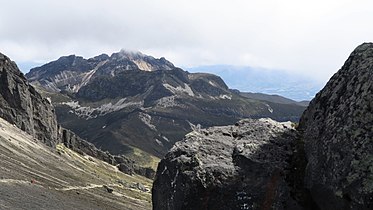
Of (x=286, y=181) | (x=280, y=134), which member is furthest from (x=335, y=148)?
(x=280, y=134)

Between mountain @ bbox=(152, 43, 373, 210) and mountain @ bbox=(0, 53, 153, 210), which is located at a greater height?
mountain @ bbox=(152, 43, 373, 210)

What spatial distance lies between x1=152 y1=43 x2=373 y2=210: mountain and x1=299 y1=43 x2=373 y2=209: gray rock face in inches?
1.5

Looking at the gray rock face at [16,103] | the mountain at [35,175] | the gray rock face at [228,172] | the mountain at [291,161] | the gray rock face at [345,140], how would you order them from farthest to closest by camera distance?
the gray rock face at [16,103] → the mountain at [35,175] → the gray rock face at [228,172] → the mountain at [291,161] → the gray rock face at [345,140]

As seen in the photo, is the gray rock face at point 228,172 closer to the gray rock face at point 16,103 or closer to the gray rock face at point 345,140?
the gray rock face at point 345,140

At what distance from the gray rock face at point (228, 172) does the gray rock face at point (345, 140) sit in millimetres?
1485

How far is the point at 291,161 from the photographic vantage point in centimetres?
2134

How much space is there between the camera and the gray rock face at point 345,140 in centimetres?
1672

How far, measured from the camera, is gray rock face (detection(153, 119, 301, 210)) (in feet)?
66.6

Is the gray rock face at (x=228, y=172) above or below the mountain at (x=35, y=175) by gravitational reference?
above

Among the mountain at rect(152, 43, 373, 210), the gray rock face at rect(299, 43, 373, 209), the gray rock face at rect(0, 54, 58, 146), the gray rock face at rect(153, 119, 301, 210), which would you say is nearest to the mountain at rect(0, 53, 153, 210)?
the gray rock face at rect(0, 54, 58, 146)

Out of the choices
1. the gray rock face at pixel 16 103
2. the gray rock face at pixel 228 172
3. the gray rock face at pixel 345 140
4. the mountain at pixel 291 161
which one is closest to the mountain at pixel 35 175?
the gray rock face at pixel 16 103

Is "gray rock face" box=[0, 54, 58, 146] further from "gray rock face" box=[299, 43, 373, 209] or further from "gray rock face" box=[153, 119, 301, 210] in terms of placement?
"gray rock face" box=[299, 43, 373, 209]

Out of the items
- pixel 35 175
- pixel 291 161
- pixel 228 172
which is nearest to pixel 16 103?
pixel 35 175

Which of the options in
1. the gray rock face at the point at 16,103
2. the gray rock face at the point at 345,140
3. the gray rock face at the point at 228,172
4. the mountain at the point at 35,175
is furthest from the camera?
the gray rock face at the point at 16,103
